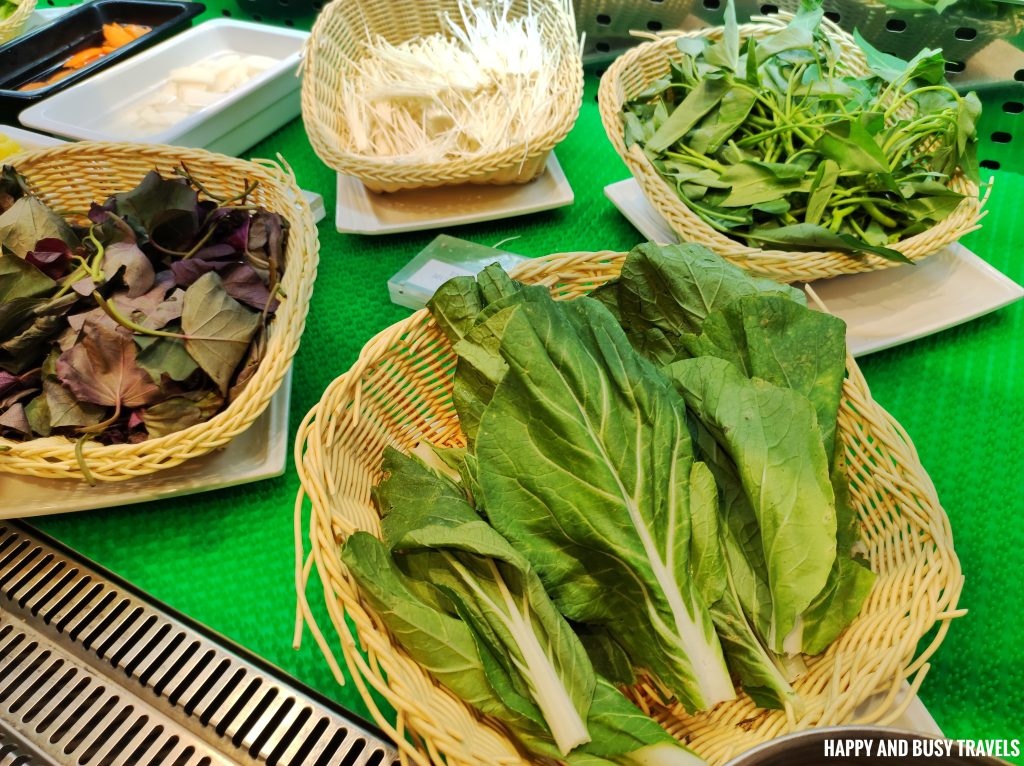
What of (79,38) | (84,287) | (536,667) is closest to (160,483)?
(84,287)

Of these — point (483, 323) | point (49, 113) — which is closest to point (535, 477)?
point (483, 323)

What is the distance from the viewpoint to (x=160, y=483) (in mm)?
871

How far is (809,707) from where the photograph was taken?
608 millimetres

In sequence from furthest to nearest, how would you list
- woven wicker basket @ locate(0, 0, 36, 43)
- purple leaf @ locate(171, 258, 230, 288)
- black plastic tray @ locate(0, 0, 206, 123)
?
1. woven wicker basket @ locate(0, 0, 36, 43)
2. black plastic tray @ locate(0, 0, 206, 123)
3. purple leaf @ locate(171, 258, 230, 288)

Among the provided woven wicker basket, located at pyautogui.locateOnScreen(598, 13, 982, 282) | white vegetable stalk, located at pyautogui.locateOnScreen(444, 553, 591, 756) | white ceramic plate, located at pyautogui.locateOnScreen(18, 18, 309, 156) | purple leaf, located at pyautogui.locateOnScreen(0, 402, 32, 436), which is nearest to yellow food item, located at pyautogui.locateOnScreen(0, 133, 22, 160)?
white ceramic plate, located at pyautogui.locateOnScreen(18, 18, 309, 156)

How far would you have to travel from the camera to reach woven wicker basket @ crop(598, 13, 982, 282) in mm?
965

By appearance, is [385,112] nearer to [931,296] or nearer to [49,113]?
[49,113]

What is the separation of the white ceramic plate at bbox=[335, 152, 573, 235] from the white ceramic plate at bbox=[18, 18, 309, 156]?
0.32 meters

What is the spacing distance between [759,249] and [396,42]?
1.16 meters

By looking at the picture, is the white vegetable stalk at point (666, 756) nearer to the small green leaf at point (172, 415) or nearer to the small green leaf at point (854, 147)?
the small green leaf at point (172, 415)

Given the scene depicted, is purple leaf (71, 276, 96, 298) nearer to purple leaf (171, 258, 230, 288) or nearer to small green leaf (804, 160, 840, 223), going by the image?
purple leaf (171, 258, 230, 288)

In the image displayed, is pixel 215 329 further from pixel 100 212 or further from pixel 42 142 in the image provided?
pixel 42 142

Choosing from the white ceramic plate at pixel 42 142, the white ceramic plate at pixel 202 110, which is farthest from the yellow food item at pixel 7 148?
the white ceramic plate at pixel 202 110

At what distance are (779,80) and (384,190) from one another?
0.77m
